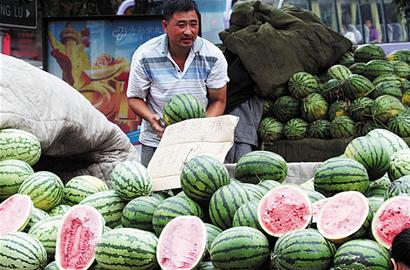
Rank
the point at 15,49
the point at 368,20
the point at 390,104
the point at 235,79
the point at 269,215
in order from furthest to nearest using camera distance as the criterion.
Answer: the point at 15,49
the point at 368,20
the point at 235,79
the point at 390,104
the point at 269,215

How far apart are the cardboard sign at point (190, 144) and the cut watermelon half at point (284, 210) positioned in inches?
24.3

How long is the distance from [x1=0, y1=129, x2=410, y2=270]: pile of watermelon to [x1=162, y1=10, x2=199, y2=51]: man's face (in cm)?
174

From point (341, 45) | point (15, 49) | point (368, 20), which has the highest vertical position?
point (341, 45)

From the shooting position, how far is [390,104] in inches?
217

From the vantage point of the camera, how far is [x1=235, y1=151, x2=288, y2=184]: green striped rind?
269cm

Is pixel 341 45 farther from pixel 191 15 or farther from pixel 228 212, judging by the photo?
pixel 228 212

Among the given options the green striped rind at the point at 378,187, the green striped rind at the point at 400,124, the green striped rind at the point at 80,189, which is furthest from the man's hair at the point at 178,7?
the green striped rind at the point at 378,187

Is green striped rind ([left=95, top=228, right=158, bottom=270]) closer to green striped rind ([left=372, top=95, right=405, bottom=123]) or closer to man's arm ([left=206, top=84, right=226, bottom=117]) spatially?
man's arm ([left=206, top=84, right=226, bottom=117])

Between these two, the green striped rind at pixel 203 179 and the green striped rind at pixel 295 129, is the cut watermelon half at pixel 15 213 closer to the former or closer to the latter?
the green striped rind at pixel 203 179

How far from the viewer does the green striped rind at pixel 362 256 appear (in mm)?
2002

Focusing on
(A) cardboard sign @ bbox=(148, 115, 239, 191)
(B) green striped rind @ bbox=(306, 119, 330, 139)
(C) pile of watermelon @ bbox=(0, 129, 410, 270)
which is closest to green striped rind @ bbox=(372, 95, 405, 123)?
(B) green striped rind @ bbox=(306, 119, 330, 139)

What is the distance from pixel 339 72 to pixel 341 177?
3.79 m

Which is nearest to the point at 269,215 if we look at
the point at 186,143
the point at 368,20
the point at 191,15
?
the point at 186,143

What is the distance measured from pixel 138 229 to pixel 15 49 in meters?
15.2
